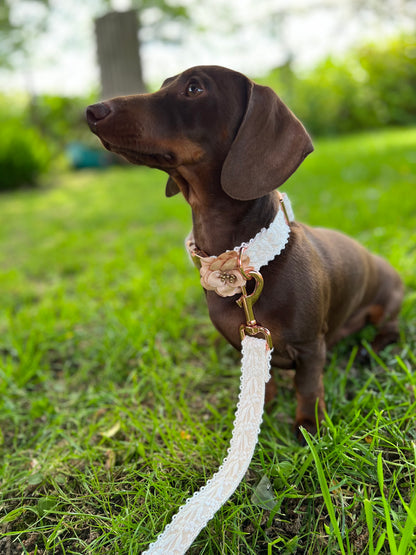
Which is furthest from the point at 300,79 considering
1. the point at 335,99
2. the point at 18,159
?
the point at 18,159

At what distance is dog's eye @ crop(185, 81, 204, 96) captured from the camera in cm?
165

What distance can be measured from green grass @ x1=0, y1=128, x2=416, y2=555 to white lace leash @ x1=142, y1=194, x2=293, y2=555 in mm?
170

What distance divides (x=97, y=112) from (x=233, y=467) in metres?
1.24

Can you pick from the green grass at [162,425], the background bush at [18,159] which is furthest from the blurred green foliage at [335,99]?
the green grass at [162,425]

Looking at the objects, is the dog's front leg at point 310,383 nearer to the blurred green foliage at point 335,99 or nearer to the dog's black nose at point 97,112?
the dog's black nose at point 97,112

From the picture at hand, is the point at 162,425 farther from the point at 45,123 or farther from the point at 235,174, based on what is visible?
the point at 45,123

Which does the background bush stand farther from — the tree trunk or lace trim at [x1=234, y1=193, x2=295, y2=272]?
lace trim at [x1=234, y1=193, x2=295, y2=272]

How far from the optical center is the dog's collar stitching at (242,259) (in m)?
1.58

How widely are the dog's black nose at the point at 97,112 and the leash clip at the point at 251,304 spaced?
668 millimetres

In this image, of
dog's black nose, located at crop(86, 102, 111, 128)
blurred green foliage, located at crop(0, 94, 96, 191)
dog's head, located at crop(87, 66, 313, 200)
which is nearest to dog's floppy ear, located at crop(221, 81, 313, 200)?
dog's head, located at crop(87, 66, 313, 200)

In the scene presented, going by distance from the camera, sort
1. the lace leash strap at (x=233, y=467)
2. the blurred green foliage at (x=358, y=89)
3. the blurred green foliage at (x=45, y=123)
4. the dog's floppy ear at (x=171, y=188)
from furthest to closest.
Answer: the blurred green foliage at (x=358, y=89) < the blurred green foliage at (x=45, y=123) < the dog's floppy ear at (x=171, y=188) < the lace leash strap at (x=233, y=467)

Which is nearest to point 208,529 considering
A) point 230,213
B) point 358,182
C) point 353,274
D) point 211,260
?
point 211,260

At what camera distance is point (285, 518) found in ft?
4.79

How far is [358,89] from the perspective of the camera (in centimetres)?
1645
